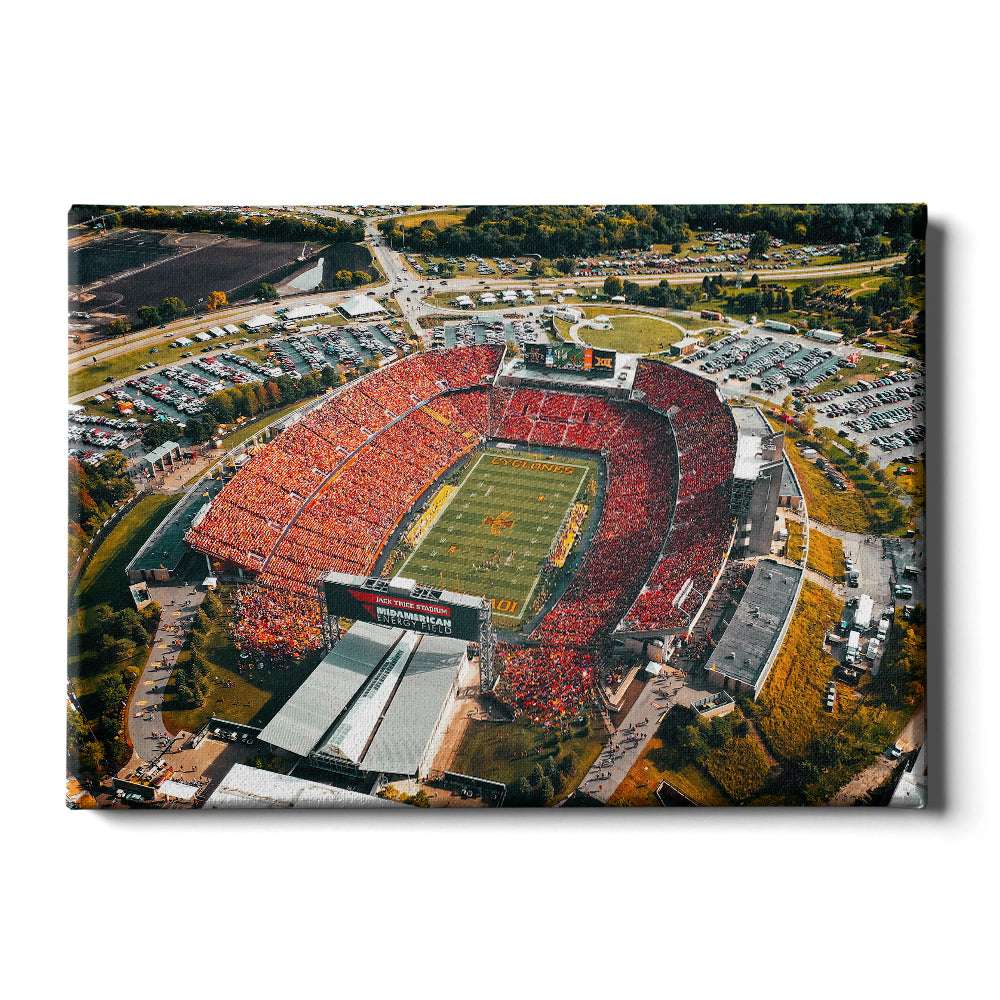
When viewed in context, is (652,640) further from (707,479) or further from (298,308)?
(298,308)

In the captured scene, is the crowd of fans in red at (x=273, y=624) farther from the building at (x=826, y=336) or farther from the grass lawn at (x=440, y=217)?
Result: the building at (x=826, y=336)

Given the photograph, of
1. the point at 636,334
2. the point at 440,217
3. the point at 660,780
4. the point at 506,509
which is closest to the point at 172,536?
the point at 506,509

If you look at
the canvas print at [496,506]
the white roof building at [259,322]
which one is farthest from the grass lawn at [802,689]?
the white roof building at [259,322]

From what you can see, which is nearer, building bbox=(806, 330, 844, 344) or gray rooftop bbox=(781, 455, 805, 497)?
gray rooftop bbox=(781, 455, 805, 497)

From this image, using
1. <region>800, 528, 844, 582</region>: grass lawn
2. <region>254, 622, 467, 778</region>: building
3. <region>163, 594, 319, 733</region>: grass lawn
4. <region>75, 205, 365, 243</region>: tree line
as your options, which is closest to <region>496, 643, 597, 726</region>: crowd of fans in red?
<region>254, 622, 467, 778</region>: building

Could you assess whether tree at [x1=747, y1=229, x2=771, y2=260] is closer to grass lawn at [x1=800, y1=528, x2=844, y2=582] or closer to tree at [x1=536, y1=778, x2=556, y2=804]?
grass lawn at [x1=800, y1=528, x2=844, y2=582]
